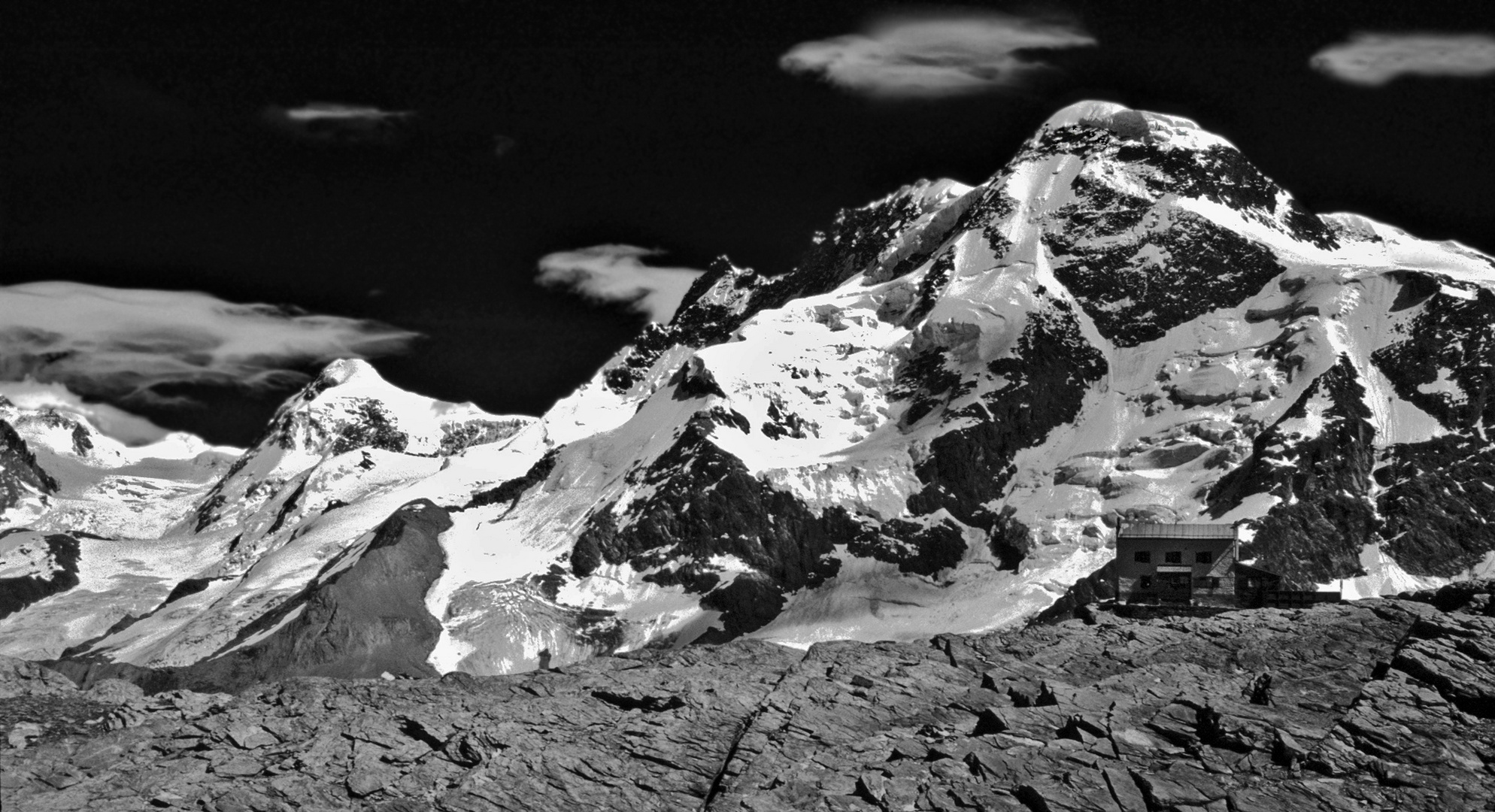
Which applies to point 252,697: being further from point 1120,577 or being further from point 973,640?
point 1120,577

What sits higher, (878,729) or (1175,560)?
(878,729)

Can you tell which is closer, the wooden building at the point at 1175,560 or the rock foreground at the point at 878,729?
the rock foreground at the point at 878,729

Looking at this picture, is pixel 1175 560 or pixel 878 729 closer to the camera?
pixel 878 729

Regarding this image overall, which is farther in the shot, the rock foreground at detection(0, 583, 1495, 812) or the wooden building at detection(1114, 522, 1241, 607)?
the wooden building at detection(1114, 522, 1241, 607)
